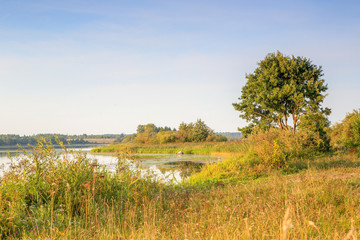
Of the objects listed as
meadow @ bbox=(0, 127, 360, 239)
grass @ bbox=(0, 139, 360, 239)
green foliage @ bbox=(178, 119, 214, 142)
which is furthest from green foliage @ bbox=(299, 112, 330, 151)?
green foliage @ bbox=(178, 119, 214, 142)

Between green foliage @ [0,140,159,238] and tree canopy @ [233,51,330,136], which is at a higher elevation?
tree canopy @ [233,51,330,136]

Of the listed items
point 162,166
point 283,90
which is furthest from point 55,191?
point 283,90

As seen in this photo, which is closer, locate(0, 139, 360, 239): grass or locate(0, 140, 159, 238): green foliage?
locate(0, 139, 360, 239): grass

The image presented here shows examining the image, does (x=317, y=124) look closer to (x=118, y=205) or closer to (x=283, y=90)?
(x=283, y=90)

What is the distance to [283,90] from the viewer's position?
21938mm

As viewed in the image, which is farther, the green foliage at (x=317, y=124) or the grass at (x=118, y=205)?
the green foliage at (x=317, y=124)

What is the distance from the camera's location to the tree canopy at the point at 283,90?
22125 millimetres

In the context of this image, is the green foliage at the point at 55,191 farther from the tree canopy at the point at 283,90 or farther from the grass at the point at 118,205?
the tree canopy at the point at 283,90

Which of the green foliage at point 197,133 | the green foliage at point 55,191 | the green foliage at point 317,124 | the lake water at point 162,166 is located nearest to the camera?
the green foliage at point 55,191

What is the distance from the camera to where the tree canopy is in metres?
22.1

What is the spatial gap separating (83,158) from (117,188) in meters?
1.01

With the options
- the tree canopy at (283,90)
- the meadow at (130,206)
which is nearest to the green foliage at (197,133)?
the tree canopy at (283,90)

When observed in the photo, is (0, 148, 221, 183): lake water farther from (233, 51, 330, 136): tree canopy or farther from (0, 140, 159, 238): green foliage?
(233, 51, 330, 136): tree canopy

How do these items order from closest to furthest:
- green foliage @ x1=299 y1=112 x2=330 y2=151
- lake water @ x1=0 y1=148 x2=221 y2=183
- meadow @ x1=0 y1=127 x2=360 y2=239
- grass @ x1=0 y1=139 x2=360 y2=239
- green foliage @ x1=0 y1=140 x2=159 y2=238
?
1. meadow @ x1=0 y1=127 x2=360 y2=239
2. grass @ x1=0 y1=139 x2=360 y2=239
3. green foliage @ x1=0 y1=140 x2=159 y2=238
4. lake water @ x1=0 y1=148 x2=221 y2=183
5. green foliage @ x1=299 y1=112 x2=330 y2=151
